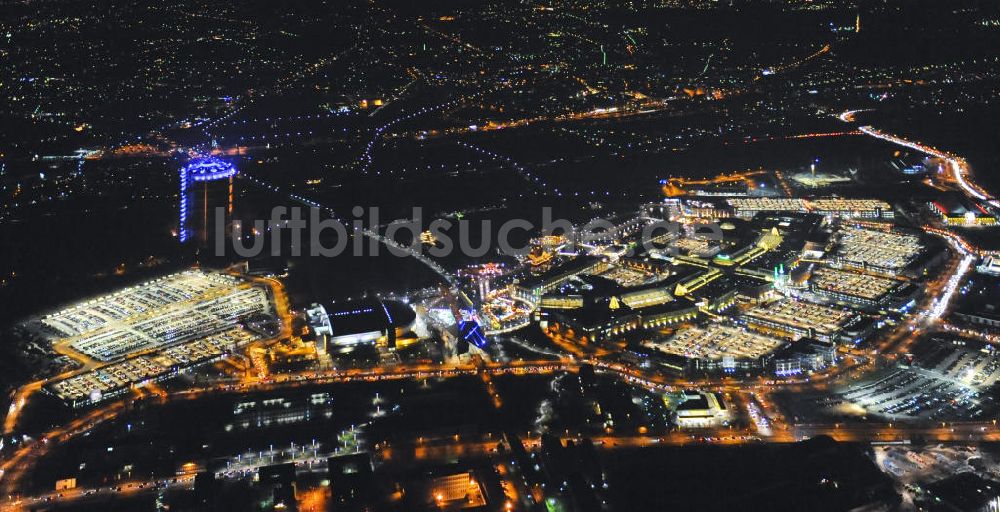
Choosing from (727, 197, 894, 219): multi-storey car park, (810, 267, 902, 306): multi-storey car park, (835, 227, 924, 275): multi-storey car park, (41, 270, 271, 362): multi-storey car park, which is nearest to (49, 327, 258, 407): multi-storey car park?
(41, 270, 271, 362): multi-storey car park

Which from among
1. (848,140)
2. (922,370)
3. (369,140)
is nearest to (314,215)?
(369,140)

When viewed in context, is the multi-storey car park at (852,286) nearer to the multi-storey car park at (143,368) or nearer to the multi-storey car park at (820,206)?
the multi-storey car park at (820,206)

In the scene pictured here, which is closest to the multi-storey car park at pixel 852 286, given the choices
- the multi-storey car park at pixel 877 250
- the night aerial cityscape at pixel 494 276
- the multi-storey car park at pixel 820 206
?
the night aerial cityscape at pixel 494 276

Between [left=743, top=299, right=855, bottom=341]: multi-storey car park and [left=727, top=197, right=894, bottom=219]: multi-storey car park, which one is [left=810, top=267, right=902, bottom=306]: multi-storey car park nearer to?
[left=743, top=299, right=855, bottom=341]: multi-storey car park

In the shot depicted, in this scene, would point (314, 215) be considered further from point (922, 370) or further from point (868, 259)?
point (922, 370)

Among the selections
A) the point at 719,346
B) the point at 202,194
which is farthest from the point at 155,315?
the point at 719,346

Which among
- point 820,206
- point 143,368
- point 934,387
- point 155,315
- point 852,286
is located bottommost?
point 143,368

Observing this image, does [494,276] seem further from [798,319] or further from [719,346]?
[798,319]
